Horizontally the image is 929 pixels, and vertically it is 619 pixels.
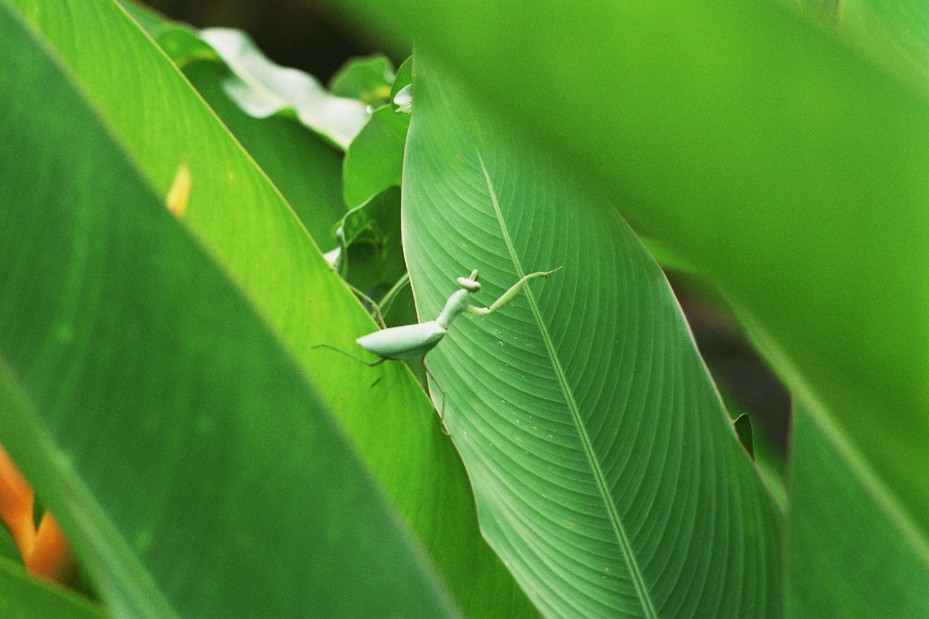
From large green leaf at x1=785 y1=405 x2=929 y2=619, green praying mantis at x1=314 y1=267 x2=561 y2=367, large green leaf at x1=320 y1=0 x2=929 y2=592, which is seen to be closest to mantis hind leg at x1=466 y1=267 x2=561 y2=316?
green praying mantis at x1=314 y1=267 x2=561 y2=367

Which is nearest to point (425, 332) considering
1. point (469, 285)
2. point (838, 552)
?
point (469, 285)

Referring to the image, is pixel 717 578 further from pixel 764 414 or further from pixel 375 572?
pixel 764 414

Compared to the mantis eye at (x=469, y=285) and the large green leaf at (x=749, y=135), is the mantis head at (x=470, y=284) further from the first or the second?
the large green leaf at (x=749, y=135)

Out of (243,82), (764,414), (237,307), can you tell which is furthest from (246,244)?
(764,414)

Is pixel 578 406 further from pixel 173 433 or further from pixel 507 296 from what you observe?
pixel 173 433

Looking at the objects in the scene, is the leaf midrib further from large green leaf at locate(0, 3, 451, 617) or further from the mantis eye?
large green leaf at locate(0, 3, 451, 617)

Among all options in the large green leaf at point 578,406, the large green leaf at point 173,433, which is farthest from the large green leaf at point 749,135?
the large green leaf at point 578,406

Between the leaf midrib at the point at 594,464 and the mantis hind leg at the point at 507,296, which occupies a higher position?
the mantis hind leg at the point at 507,296
